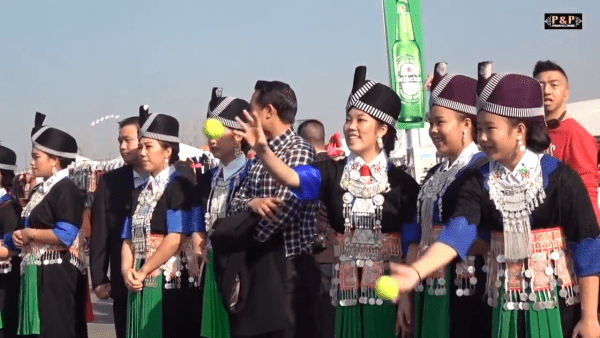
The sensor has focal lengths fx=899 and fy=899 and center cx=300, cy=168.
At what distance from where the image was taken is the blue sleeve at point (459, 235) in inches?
131

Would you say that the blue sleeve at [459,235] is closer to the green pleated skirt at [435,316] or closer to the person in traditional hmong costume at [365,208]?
the green pleated skirt at [435,316]

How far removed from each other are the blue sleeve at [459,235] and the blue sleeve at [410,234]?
0.60m

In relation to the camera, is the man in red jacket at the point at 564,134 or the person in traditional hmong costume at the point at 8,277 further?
the person in traditional hmong costume at the point at 8,277

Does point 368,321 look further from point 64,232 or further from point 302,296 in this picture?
point 64,232

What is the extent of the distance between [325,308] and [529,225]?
1413mm

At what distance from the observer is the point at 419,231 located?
4.01 m

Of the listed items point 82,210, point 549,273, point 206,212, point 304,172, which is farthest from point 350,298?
point 82,210

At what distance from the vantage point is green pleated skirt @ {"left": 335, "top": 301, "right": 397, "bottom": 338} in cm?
406

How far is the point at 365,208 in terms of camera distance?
406cm

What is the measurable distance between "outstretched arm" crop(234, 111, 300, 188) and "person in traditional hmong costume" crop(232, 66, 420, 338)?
18cm

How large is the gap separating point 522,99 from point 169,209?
253cm

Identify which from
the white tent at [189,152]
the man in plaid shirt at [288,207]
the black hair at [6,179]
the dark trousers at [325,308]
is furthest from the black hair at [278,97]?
the white tent at [189,152]

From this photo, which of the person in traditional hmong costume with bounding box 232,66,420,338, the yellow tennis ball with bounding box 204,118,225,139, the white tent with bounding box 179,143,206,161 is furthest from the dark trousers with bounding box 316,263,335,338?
the white tent with bounding box 179,143,206,161

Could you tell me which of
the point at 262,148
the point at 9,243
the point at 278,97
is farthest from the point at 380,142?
the point at 9,243
